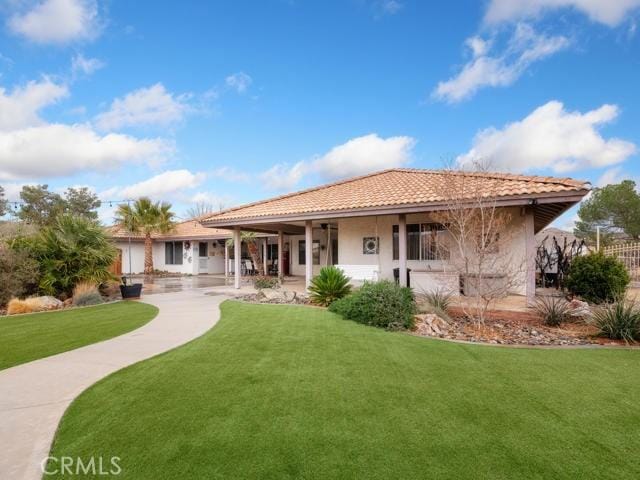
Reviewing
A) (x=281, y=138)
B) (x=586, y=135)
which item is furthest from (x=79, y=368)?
(x=586, y=135)

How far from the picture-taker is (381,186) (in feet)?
46.2

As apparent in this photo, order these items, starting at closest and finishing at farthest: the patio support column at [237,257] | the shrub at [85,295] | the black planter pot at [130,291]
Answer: the shrub at [85,295]
the black planter pot at [130,291]
the patio support column at [237,257]

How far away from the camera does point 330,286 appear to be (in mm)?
10258

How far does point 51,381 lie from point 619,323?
939 centimetres

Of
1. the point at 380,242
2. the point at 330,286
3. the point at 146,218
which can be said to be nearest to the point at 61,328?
the point at 330,286

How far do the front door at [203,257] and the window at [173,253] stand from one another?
1.81 meters

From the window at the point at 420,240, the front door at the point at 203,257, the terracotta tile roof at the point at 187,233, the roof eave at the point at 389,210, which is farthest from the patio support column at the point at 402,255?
the front door at the point at 203,257

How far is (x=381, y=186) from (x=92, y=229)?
11.1 m

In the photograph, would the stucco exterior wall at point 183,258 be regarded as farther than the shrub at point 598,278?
Yes

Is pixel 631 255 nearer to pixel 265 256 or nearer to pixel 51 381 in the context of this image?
pixel 265 256

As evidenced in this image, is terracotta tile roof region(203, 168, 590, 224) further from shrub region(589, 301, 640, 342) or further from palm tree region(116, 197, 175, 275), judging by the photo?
palm tree region(116, 197, 175, 275)

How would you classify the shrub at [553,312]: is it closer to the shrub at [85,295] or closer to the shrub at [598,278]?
the shrub at [598,278]

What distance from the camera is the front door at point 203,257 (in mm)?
27203

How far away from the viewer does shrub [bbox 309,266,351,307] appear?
10.2 m
